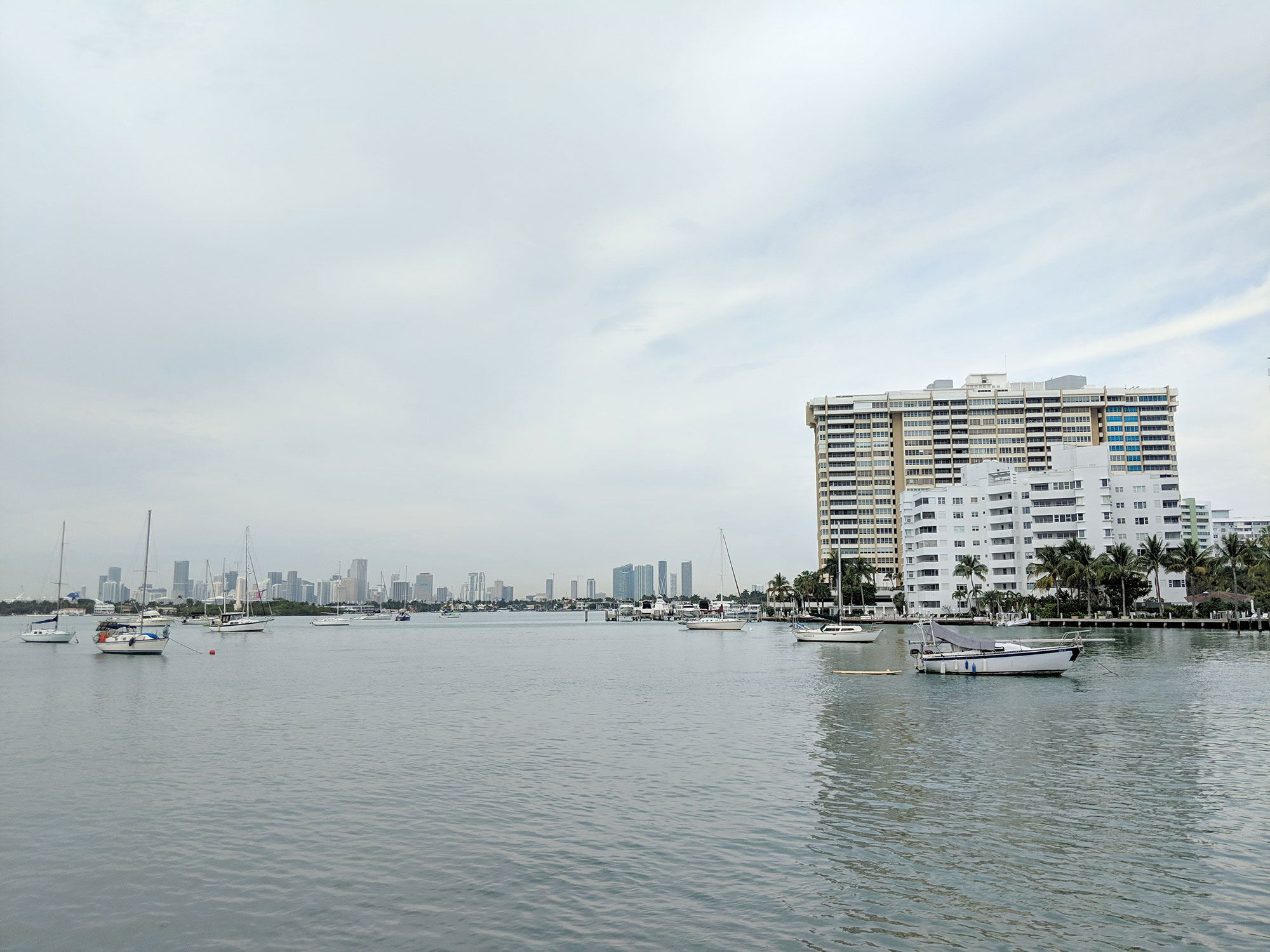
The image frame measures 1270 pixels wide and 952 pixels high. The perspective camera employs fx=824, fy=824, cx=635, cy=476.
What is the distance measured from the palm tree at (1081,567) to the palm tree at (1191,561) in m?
11.7

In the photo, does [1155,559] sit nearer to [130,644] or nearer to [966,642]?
[966,642]

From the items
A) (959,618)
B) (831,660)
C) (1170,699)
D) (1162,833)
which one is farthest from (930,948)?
(959,618)

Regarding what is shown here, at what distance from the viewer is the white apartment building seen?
6107 inches

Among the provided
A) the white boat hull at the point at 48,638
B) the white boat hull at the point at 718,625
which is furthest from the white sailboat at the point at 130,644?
the white boat hull at the point at 718,625

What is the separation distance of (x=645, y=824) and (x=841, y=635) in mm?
95527

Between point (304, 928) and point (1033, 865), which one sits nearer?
point (304, 928)

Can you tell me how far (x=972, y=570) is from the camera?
165 meters

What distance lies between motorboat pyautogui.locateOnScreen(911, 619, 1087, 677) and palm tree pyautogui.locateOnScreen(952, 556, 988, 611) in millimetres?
107312

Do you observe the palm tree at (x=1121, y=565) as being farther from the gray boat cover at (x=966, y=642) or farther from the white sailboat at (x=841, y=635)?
the gray boat cover at (x=966, y=642)

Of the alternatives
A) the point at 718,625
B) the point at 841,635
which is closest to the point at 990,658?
the point at 841,635

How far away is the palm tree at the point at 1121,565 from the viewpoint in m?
136

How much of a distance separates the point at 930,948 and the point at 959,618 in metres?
164

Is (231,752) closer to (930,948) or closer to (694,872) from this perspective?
(694,872)

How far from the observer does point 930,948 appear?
43.5 feet
